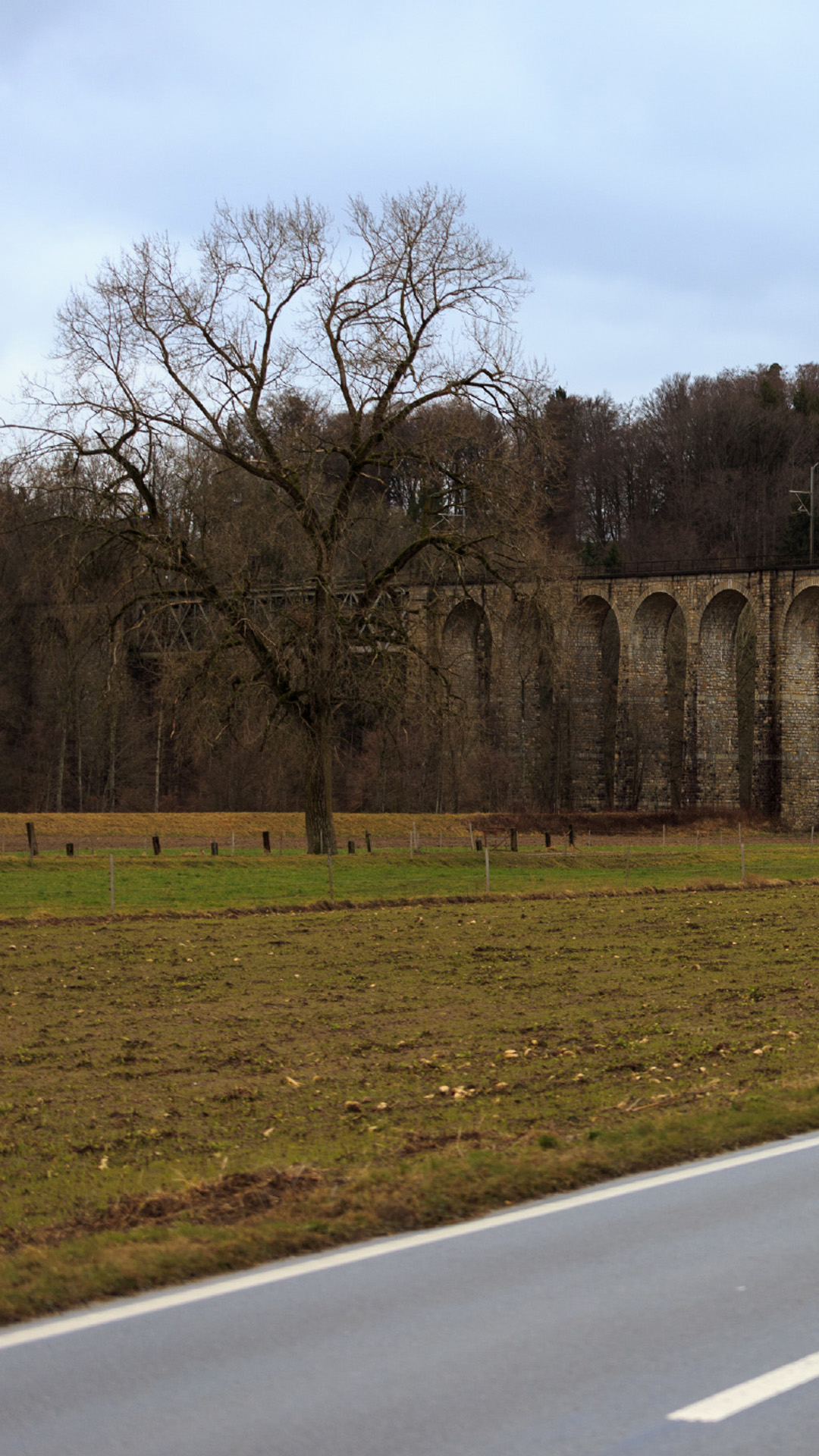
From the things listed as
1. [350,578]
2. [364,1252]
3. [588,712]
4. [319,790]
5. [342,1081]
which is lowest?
[342,1081]

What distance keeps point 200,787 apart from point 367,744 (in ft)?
29.9

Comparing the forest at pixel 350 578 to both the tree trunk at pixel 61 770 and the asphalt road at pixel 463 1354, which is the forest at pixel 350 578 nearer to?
the tree trunk at pixel 61 770

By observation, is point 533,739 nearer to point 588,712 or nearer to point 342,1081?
point 588,712

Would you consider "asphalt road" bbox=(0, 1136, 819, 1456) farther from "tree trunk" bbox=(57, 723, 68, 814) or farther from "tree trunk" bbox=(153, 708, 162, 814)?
"tree trunk" bbox=(57, 723, 68, 814)

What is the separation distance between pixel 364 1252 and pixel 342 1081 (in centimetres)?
469

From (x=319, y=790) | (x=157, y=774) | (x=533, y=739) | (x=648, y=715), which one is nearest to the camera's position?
(x=319, y=790)

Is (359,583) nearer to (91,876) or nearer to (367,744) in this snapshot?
(91,876)

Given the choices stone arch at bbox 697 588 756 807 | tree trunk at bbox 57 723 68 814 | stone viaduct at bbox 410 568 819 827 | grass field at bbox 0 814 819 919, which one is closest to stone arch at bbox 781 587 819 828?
stone viaduct at bbox 410 568 819 827

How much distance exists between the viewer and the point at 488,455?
36875 millimetres

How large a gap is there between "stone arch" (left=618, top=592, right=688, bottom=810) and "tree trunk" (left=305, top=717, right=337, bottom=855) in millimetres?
40691

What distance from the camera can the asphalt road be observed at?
14.3ft

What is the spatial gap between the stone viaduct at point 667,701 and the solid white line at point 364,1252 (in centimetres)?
5857

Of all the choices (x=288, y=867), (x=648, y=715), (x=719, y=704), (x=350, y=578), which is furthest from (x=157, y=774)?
(x=288, y=867)

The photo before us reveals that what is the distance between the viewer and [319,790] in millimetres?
39000
